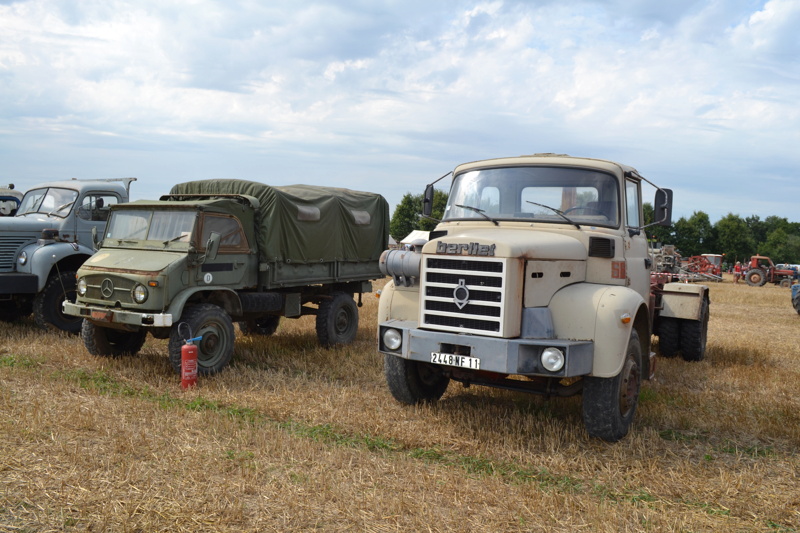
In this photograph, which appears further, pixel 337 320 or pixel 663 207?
pixel 337 320

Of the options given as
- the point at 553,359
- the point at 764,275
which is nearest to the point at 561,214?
the point at 553,359

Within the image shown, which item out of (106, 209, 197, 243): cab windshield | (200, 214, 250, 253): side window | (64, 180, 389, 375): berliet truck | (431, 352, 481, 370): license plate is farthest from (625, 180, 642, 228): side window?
(106, 209, 197, 243): cab windshield

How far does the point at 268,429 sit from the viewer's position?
586 cm

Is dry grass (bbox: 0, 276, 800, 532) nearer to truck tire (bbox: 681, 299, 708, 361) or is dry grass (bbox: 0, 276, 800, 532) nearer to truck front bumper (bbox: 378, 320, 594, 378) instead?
truck front bumper (bbox: 378, 320, 594, 378)

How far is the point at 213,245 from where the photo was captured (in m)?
8.38

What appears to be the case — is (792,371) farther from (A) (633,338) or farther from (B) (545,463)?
(B) (545,463)

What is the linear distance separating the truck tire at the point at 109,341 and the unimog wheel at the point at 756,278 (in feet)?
113

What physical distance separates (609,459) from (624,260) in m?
1.88

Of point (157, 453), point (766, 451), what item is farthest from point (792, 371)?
point (157, 453)

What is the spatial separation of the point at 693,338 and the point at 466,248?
5.89 m

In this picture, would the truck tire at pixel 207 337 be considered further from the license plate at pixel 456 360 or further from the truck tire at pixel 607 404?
the truck tire at pixel 607 404

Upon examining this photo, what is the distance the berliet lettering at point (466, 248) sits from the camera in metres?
5.45

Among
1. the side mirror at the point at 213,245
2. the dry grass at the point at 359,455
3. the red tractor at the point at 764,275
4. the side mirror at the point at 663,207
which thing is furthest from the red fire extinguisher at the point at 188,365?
the red tractor at the point at 764,275

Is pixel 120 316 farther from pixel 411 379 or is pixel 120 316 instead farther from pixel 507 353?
pixel 507 353
